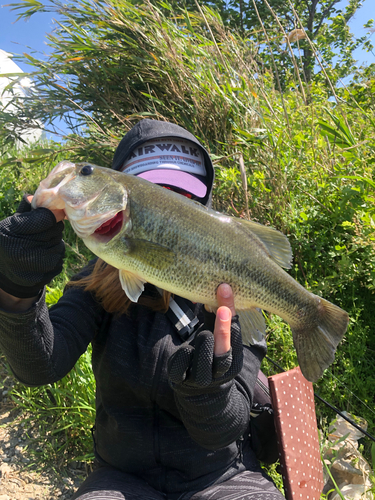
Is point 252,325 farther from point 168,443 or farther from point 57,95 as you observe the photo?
point 57,95

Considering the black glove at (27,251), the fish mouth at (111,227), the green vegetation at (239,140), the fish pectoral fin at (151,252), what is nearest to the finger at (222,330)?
the fish pectoral fin at (151,252)

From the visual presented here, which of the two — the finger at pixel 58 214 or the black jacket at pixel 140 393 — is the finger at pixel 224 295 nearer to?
the black jacket at pixel 140 393

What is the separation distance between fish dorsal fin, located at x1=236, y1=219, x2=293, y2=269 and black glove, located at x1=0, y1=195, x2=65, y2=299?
823mm

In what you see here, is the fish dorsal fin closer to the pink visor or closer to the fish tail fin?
the fish tail fin

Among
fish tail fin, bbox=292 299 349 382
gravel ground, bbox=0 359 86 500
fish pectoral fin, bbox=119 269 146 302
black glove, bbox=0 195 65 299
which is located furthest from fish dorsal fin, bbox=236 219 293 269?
gravel ground, bbox=0 359 86 500

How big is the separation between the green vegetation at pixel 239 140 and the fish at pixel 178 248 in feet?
4.52

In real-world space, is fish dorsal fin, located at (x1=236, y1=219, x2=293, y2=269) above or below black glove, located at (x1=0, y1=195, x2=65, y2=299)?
above

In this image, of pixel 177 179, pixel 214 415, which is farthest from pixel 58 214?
pixel 214 415

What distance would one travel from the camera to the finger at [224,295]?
1463 mm

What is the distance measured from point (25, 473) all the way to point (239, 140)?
129 inches

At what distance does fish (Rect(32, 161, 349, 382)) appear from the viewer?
4.76 ft

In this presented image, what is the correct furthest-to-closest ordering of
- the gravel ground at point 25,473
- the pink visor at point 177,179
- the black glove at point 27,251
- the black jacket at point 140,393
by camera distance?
1. the gravel ground at point 25,473
2. the pink visor at point 177,179
3. the black jacket at point 140,393
4. the black glove at point 27,251

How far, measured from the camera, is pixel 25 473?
2719 mm

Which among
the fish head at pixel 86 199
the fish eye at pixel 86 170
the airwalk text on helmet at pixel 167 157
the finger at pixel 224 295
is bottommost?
the finger at pixel 224 295
